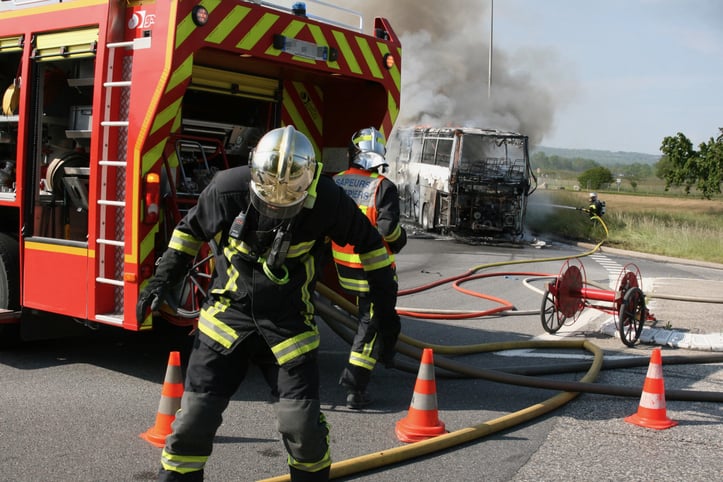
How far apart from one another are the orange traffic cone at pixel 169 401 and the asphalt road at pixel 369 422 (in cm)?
7

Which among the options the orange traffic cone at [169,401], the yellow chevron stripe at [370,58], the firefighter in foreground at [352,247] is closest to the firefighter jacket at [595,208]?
the yellow chevron stripe at [370,58]

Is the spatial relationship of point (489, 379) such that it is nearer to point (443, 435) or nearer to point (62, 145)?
point (443, 435)

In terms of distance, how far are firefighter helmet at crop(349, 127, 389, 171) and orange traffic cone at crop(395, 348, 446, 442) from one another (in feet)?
5.45

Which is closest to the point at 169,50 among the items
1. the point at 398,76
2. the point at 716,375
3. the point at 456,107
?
the point at 398,76

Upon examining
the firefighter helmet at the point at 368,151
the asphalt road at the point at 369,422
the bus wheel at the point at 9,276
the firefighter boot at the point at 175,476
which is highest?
the firefighter helmet at the point at 368,151

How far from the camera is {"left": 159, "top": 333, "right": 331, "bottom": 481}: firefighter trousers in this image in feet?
11.4

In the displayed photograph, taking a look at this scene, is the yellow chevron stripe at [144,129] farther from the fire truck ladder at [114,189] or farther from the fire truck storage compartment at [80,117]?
the fire truck storage compartment at [80,117]

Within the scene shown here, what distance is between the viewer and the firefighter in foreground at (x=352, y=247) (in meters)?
5.64

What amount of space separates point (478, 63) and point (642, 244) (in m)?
20.0

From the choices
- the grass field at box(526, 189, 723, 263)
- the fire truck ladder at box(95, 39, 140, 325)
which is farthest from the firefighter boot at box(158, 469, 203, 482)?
the grass field at box(526, 189, 723, 263)

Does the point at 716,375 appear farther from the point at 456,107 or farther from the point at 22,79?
the point at 456,107

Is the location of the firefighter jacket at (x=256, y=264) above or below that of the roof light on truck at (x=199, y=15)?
below

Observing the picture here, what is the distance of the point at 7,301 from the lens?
6.64 m

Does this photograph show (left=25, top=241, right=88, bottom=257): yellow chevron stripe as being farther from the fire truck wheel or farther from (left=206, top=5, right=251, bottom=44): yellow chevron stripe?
(left=206, top=5, right=251, bottom=44): yellow chevron stripe
